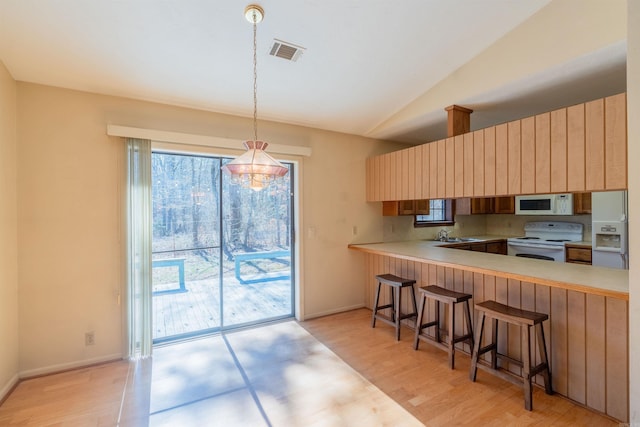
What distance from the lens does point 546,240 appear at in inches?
177

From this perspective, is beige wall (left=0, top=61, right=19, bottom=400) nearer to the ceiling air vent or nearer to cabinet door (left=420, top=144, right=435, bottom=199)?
the ceiling air vent

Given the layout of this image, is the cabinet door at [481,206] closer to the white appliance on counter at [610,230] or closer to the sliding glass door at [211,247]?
the white appliance on counter at [610,230]

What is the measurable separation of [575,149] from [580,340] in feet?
4.43

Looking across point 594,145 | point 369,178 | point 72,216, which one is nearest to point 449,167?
point 594,145

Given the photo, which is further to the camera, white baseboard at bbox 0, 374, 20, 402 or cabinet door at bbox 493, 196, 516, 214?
cabinet door at bbox 493, 196, 516, 214

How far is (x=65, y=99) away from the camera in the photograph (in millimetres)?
2535

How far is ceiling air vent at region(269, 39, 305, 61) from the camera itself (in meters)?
2.25

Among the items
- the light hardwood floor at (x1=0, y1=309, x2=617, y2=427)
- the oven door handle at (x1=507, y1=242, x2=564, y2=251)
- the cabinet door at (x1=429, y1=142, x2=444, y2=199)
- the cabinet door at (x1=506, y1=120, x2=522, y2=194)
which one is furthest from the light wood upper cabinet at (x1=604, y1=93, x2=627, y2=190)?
the oven door handle at (x1=507, y1=242, x2=564, y2=251)

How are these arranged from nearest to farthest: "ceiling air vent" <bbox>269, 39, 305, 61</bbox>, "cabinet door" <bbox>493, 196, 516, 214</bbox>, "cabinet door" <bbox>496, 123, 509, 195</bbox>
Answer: "ceiling air vent" <bbox>269, 39, 305, 61</bbox>, "cabinet door" <bbox>496, 123, 509, 195</bbox>, "cabinet door" <bbox>493, 196, 516, 214</bbox>

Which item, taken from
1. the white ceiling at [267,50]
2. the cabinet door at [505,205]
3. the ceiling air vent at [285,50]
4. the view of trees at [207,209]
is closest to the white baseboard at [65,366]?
the view of trees at [207,209]

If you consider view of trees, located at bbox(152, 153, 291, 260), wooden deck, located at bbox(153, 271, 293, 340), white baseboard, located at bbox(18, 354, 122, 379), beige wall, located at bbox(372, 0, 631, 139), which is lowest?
white baseboard, located at bbox(18, 354, 122, 379)

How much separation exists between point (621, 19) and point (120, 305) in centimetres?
438

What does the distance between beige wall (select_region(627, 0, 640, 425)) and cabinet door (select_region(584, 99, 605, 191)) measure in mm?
338

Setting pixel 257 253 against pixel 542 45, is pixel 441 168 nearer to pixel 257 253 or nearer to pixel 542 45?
pixel 542 45
